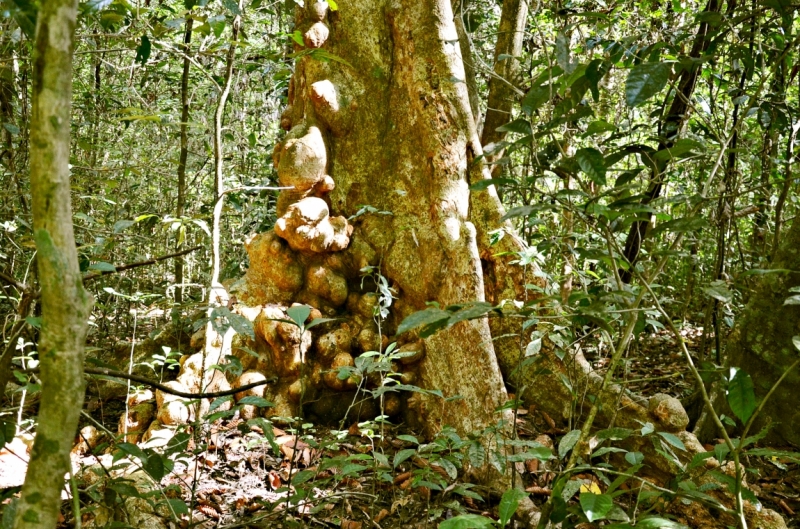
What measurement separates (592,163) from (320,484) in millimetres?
1761

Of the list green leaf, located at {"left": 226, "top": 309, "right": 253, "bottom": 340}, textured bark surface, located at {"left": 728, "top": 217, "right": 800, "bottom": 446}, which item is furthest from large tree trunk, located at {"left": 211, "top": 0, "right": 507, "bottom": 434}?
green leaf, located at {"left": 226, "top": 309, "right": 253, "bottom": 340}

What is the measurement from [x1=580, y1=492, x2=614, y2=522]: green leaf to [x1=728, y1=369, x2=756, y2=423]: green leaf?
0.37 meters

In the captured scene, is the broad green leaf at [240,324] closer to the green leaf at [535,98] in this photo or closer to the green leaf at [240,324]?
the green leaf at [240,324]

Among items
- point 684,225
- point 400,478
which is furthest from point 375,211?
point 684,225

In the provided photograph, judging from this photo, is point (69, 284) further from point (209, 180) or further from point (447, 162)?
point (209, 180)

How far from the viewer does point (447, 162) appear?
393 centimetres

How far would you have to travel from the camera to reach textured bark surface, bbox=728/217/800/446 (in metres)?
3.15

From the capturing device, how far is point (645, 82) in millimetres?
1301

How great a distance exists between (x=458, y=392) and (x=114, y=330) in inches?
144

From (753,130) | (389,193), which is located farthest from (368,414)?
(753,130)

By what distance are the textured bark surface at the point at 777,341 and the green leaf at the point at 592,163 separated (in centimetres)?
231

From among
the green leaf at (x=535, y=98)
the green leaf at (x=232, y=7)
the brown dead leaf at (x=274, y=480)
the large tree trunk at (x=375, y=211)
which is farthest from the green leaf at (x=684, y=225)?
the brown dead leaf at (x=274, y=480)

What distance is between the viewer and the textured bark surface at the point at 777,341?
3150 mm

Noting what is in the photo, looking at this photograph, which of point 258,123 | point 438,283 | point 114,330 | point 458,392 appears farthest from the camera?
point 258,123
